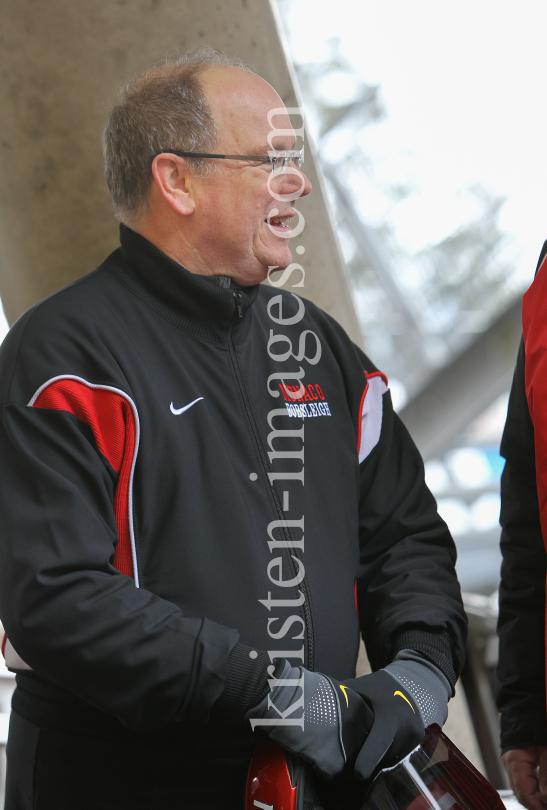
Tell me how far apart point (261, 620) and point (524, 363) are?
2.11 feet

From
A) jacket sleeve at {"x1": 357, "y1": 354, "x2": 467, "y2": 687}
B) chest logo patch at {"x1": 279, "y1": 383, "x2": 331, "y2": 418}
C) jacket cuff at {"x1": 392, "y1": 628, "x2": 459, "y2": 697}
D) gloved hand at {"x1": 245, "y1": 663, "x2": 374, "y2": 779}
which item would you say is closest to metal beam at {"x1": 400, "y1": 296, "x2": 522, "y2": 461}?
jacket sleeve at {"x1": 357, "y1": 354, "x2": 467, "y2": 687}

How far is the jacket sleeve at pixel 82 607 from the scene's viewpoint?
3.27 feet

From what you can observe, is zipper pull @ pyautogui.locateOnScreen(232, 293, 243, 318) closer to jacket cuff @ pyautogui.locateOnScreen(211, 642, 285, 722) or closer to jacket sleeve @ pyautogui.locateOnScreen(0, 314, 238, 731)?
jacket sleeve @ pyautogui.locateOnScreen(0, 314, 238, 731)

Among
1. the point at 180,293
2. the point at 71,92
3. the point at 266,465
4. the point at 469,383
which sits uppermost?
the point at 71,92

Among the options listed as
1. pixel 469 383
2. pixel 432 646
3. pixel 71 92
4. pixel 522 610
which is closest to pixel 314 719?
pixel 432 646

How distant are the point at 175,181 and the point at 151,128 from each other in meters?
0.11

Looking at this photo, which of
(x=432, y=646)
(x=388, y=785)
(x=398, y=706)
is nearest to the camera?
(x=388, y=785)

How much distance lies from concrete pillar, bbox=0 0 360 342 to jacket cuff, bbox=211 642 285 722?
1.10 meters

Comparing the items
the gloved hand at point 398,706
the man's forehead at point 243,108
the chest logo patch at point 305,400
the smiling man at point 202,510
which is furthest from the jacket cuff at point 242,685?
the man's forehead at point 243,108

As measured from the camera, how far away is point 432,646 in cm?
126

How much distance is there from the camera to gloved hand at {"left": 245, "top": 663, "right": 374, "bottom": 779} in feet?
3.34

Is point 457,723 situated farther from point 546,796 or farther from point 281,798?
point 281,798

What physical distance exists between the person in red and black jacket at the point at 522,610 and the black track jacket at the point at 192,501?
4.9 inches

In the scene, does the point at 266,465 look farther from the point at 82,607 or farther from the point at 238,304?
the point at 82,607
